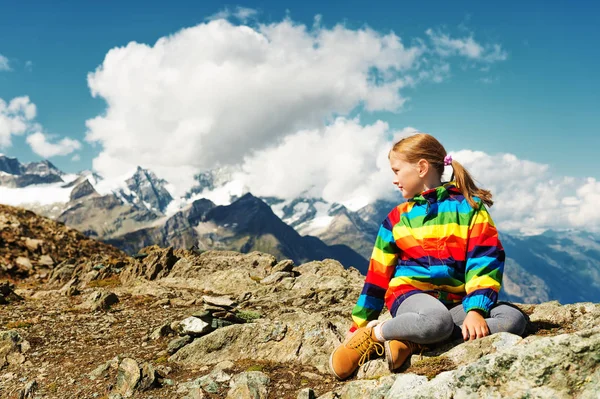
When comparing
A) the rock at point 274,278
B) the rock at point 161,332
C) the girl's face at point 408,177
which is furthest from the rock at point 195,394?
the rock at point 274,278

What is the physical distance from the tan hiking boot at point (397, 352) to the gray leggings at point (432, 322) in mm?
123

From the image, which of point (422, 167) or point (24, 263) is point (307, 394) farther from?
point (24, 263)

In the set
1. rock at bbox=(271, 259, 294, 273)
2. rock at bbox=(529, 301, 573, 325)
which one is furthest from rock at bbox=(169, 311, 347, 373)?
rock at bbox=(271, 259, 294, 273)

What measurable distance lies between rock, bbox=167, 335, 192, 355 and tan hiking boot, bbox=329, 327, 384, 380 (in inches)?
222

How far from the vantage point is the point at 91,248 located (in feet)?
120

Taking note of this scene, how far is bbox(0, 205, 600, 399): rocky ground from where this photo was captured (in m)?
4.81

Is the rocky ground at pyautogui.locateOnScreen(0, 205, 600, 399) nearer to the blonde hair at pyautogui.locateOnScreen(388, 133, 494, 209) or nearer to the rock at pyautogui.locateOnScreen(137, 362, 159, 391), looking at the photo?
the rock at pyautogui.locateOnScreen(137, 362, 159, 391)

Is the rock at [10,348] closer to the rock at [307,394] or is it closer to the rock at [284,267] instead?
the rock at [307,394]

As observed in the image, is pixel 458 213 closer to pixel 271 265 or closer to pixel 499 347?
pixel 499 347

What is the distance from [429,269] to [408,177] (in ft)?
6.15

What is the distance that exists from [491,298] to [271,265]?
1913cm

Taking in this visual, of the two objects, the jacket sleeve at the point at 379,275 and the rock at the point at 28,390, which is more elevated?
the jacket sleeve at the point at 379,275

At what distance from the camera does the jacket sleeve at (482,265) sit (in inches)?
258

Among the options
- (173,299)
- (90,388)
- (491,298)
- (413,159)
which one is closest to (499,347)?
(491,298)
